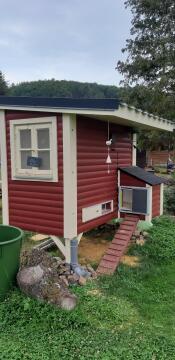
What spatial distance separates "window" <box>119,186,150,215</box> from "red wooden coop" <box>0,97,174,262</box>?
2 centimetres

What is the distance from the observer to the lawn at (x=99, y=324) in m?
3.25

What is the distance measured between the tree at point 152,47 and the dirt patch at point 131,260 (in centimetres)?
1251

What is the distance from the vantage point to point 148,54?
18.4 metres

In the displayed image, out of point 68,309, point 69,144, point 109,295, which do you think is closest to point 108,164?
point 69,144

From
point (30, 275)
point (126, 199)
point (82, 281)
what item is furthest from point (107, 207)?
point (30, 275)

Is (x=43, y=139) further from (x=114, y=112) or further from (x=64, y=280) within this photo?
(x=64, y=280)

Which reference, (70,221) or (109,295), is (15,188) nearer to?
(70,221)

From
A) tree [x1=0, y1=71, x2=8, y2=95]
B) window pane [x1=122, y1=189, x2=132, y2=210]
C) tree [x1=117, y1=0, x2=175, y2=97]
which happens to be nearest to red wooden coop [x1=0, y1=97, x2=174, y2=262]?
window pane [x1=122, y1=189, x2=132, y2=210]

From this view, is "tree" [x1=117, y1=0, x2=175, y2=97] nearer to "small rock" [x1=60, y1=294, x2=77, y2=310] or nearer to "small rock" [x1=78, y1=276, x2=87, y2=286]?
"small rock" [x1=78, y1=276, x2=87, y2=286]

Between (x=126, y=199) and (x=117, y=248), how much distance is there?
1.29 metres

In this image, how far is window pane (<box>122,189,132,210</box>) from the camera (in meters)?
6.43

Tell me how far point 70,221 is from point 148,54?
637 inches

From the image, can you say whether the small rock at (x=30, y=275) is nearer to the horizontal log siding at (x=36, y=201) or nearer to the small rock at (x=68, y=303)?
the small rock at (x=68, y=303)

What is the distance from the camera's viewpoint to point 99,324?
149 inches
